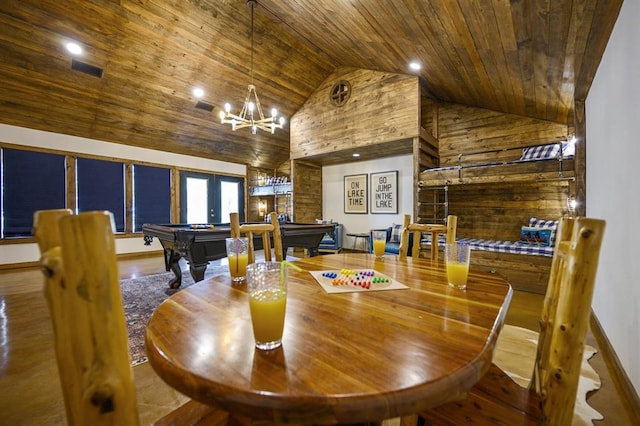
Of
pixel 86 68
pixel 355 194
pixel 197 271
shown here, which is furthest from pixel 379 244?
pixel 86 68

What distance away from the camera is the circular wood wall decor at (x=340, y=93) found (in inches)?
221

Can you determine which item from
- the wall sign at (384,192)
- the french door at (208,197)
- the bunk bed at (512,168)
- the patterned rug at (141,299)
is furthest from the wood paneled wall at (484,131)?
the french door at (208,197)

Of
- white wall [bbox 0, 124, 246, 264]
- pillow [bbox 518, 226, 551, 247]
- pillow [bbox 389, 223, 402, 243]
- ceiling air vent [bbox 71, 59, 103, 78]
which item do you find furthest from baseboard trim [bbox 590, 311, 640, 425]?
white wall [bbox 0, 124, 246, 264]

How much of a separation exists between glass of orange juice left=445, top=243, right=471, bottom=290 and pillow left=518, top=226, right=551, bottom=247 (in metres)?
3.75

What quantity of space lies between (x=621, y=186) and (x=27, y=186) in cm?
812

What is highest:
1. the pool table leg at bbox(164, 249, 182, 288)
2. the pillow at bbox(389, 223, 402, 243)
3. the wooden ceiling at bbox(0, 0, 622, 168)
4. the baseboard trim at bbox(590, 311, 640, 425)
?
the wooden ceiling at bbox(0, 0, 622, 168)

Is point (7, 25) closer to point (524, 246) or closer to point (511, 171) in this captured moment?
point (511, 171)

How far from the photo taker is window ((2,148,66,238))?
16.1ft

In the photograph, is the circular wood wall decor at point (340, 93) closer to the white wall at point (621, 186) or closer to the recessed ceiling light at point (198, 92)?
the recessed ceiling light at point (198, 92)

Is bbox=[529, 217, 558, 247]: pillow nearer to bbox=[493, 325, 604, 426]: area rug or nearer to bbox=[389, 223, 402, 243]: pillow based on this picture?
bbox=[389, 223, 402, 243]: pillow

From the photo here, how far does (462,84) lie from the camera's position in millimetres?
4387

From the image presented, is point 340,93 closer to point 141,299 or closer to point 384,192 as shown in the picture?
point 384,192

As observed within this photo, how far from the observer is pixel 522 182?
415 centimetres

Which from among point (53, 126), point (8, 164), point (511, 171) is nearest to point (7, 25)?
point (53, 126)
